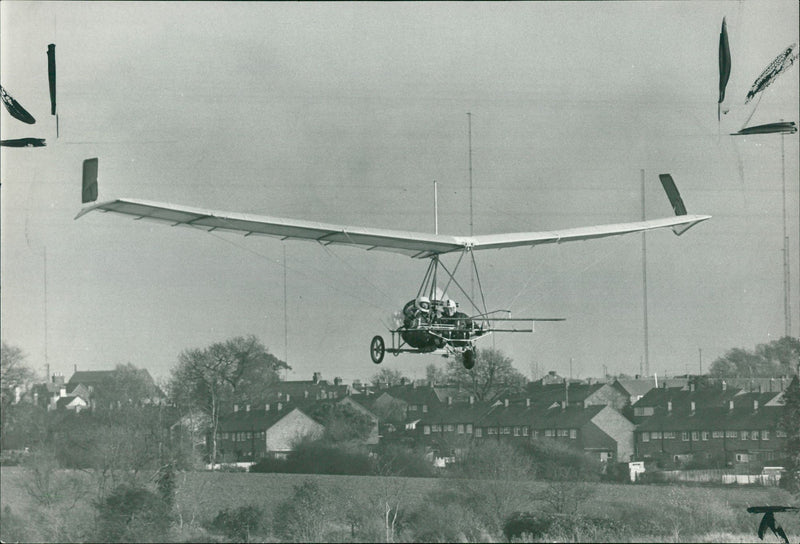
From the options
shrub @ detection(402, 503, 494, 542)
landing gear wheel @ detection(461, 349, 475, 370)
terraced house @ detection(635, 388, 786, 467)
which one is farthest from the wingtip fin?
terraced house @ detection(635, 388, 786, 467)

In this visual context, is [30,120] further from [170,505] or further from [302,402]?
[302,402]

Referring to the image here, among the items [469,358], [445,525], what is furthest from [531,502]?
[469,358]

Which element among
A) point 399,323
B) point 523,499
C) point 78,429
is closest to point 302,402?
point 78,429

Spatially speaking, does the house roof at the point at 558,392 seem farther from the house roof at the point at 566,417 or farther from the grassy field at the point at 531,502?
the grassy field at the point at 531,502

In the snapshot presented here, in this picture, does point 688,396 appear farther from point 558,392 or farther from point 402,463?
point 402,463

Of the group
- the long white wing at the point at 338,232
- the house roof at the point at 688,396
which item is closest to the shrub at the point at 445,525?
the long white wing at the point at 338,232

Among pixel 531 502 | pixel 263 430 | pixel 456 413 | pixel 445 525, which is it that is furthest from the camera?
pixel 456 413
